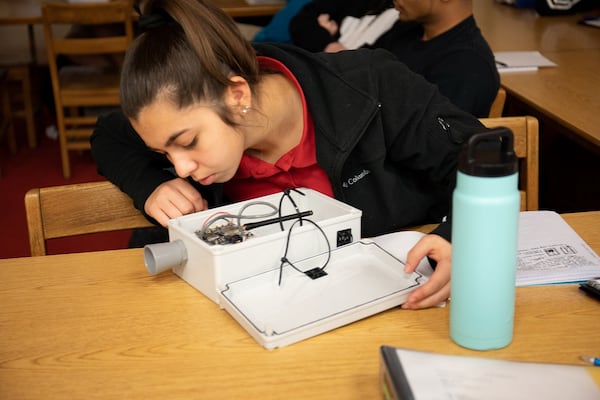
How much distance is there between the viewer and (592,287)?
1080 mm

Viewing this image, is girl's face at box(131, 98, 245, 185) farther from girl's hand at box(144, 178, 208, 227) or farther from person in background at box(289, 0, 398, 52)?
person in background at box(289, 0, 398, 52)

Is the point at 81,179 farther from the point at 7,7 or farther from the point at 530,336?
the point at 530,336

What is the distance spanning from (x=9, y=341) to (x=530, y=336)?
2.26 ft

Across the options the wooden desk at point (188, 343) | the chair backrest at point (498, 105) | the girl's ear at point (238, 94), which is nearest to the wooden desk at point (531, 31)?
the chair backrest at point (498, 105)

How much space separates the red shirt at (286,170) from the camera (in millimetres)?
1460

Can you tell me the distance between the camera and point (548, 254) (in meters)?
1.20

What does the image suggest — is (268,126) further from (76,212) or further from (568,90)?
(568,90)

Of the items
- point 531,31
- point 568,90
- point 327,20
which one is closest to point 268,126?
point 568,90

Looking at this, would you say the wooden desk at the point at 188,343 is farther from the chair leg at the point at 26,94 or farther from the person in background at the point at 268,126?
the chair leg at the point at 26,94

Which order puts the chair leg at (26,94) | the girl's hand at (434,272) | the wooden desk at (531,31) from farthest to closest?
the chair leg at (26,94)
the wooden desk at (531,31)
the girl's hand at (434,272)

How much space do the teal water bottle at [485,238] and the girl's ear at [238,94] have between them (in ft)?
1.60

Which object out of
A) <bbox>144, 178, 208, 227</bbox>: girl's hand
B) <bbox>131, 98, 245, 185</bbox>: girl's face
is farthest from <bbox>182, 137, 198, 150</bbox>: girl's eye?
<bbox>144, 178, 208, 227</bbox>: girl's hand

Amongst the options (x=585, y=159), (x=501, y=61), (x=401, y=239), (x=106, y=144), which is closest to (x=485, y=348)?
(x=401, y=239)

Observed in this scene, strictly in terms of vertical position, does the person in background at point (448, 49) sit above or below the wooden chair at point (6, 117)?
above
